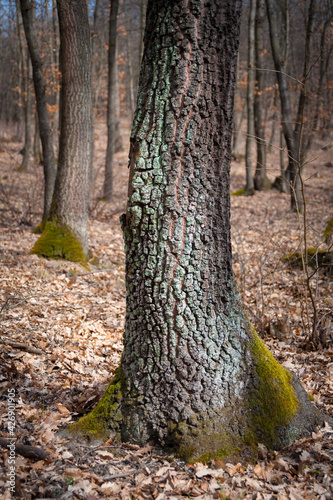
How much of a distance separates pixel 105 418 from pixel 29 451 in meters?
0.53

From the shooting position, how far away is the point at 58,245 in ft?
21.7

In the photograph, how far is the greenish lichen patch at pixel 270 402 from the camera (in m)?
2.55

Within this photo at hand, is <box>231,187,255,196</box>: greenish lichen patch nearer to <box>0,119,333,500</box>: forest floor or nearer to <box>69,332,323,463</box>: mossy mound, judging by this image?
<box>0,119,333,500</box>: forest floor

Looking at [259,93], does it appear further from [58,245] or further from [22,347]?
[22,347]

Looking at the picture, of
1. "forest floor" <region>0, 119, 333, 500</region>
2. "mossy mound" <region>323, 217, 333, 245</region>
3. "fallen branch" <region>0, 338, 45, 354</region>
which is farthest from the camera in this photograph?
"mossy mound" <region>323, 217, 333, 245</region>

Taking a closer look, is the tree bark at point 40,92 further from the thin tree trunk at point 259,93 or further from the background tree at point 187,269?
the thin tree trunk at point 259,93

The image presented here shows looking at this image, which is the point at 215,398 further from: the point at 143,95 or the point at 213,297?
the point at 143,95

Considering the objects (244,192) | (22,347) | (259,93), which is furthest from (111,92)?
(22,347)

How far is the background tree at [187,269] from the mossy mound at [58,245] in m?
4.24

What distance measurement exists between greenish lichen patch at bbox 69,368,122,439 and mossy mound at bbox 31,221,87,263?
4.15 metres

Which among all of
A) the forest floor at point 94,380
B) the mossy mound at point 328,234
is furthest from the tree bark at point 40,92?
the mossy mound at point 328,234

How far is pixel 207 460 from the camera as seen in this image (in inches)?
94.7

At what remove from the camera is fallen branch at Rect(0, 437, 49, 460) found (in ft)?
7.95

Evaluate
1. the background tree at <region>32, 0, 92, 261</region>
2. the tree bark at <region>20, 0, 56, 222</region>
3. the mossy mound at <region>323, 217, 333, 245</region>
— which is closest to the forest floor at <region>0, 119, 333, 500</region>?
the background tree at <region>32, 0, 92, 261</region>
